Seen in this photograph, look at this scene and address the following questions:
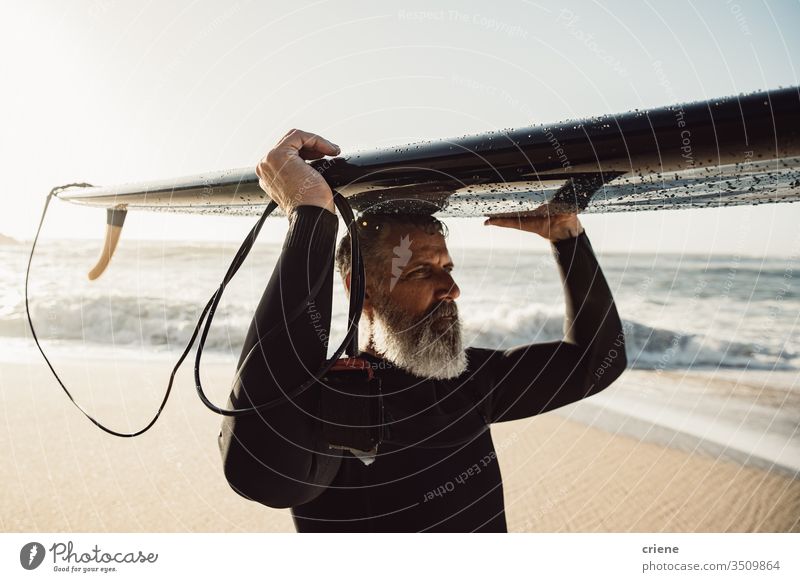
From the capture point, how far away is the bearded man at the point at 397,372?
1.98 ft

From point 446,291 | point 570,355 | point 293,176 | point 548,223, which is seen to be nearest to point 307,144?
point 293,176

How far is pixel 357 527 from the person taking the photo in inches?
34.0

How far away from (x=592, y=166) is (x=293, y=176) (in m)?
0.37

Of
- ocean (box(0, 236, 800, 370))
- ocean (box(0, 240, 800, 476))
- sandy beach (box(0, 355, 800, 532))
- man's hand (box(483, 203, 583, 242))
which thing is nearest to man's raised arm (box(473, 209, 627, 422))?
man's hand (box(483, 203, 583, 242))

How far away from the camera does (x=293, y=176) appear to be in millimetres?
668

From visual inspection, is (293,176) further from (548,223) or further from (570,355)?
(570,355)

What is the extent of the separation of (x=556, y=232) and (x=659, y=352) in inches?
235

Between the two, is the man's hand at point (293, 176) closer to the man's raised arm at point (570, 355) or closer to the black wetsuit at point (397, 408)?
the black wetsuit at point (397, 408)

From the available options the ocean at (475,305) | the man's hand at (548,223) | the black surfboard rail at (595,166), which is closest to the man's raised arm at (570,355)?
the man's hand at (548,223)

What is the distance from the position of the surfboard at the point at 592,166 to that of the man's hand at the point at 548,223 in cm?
2

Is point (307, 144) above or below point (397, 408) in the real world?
above

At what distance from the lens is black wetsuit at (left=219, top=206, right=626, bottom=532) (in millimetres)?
598
